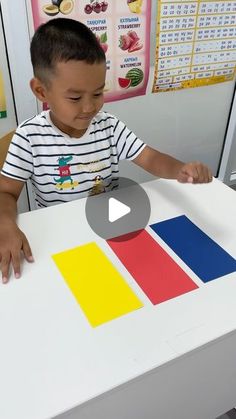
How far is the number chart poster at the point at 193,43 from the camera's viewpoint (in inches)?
53.9

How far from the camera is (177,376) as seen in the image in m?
0.58

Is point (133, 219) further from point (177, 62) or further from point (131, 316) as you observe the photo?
point (177, 62)

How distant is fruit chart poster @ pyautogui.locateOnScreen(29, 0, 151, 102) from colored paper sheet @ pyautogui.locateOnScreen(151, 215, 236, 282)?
779 mm

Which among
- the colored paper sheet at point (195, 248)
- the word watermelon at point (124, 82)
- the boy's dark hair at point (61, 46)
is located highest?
the boy's dark hair at point (61, 46)

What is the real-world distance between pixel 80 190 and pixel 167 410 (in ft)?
1.87

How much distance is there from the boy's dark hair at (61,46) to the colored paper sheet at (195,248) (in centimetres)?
39

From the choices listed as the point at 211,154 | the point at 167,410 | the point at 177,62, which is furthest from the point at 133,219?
the point at 211,154

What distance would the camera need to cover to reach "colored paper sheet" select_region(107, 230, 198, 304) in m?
0.64

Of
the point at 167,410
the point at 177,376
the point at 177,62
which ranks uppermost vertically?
the point at 177,62

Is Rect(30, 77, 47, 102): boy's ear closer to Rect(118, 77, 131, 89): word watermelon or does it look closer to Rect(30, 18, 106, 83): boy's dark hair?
Rect(30, 18, 106, 83): boy's dark hair

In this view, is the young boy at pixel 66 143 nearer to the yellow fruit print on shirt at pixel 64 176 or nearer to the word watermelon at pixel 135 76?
the yellow fruit print on shirt at pixel 64 176

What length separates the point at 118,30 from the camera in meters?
1.28

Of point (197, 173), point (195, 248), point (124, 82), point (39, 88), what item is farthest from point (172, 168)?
point (124, 82)
